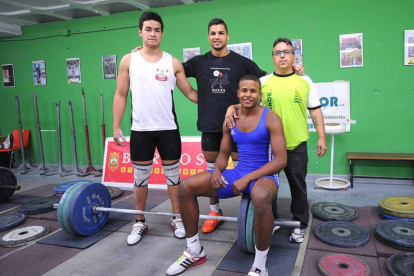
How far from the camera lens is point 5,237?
2.24 meters

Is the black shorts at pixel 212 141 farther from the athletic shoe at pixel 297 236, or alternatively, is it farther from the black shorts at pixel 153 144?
the athletic shoe at pixel 297 236

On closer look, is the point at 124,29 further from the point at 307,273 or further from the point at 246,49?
the point at 307,273

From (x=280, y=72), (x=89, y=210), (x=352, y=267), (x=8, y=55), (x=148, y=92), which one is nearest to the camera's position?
(x=352, y=267)

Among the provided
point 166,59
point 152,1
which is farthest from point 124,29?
point 166,59

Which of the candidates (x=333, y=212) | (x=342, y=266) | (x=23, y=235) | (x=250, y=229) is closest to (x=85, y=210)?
(x=23, y=235)

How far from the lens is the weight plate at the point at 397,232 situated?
1794 millimetres

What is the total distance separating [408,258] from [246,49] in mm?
2763

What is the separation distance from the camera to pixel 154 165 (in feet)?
11.9

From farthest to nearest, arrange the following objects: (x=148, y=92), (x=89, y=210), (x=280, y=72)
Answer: (x=89, y=210), (x=148, y=92), (x=280, y=72)

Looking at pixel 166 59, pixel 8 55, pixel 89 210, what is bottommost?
pixel 89 210

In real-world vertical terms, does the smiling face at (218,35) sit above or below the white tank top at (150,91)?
above

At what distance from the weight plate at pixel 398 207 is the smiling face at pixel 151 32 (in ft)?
6.77

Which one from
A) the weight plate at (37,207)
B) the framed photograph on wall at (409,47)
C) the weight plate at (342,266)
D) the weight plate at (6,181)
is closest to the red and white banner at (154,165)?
the weight plate at (37,207)

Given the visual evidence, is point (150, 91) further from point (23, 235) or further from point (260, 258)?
point (23, 235)
